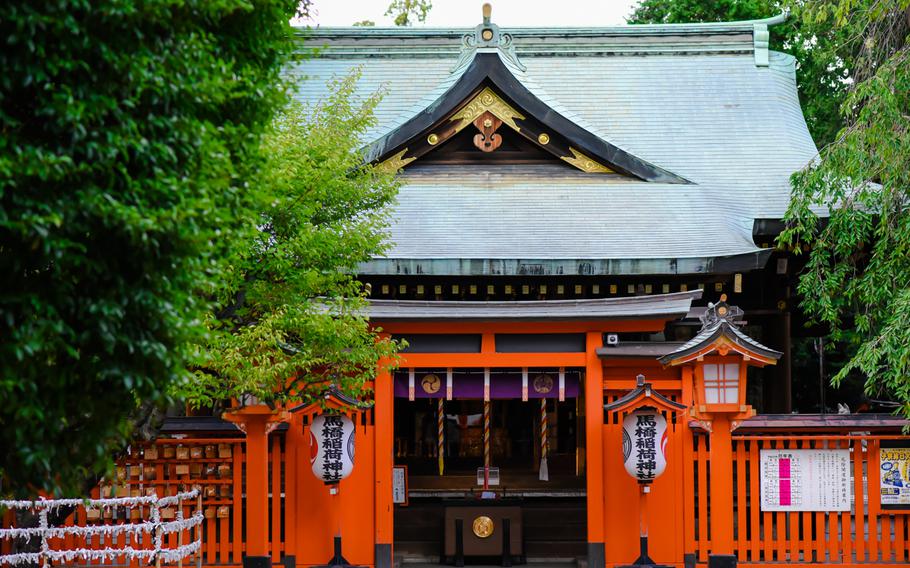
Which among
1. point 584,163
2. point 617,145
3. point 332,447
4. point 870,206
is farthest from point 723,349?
point 617,145

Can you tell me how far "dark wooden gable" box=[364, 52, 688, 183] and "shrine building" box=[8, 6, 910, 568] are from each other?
0.04 meters

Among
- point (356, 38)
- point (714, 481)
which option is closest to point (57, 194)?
point (714, 481)

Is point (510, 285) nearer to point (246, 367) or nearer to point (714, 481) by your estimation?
point (714, 481)

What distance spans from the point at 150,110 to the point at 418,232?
31.1 ft

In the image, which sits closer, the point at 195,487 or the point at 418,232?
the point at 195,487

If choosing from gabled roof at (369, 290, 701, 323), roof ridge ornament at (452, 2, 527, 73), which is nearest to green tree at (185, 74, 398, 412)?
gabled roof at (369, 290, 701, 323)

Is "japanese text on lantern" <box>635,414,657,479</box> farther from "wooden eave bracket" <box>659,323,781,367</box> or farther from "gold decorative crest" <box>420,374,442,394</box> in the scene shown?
"gold decorative crest" <box>420,374,442,394</box>

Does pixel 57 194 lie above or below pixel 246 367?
above

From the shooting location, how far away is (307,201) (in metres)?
11.9

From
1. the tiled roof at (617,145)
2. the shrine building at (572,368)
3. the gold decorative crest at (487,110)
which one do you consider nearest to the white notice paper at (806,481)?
the shrine building at (572,368)

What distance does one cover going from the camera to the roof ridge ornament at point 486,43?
16.3 meters

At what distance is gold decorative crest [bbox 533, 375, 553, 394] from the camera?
45.4ft

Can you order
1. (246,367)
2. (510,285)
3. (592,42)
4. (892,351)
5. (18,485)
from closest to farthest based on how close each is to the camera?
(18,485) < (246,367) < (892,351) < (510,285) < (592,42)

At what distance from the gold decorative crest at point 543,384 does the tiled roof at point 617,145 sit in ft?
4.93
